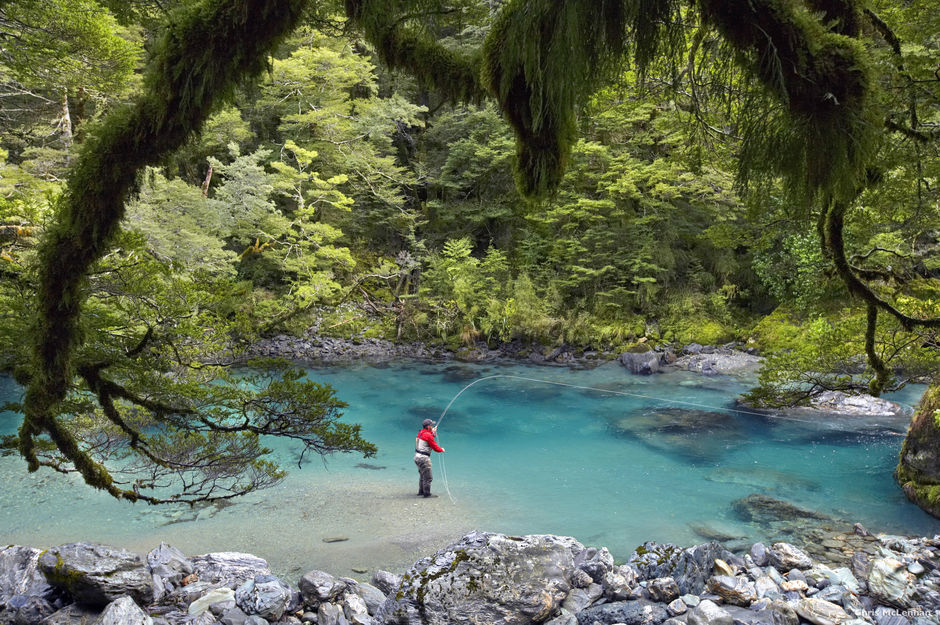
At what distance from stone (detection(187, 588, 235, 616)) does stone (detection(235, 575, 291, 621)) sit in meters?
0.06

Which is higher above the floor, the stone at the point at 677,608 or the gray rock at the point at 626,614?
the stone at the point at 677,608

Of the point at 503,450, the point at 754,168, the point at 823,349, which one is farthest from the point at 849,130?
the point at 503,450

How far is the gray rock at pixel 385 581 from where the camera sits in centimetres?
479

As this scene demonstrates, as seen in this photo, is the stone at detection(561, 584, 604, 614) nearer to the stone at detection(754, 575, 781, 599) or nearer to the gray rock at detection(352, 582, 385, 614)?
the stone at detection(754, 575, 781, 599)

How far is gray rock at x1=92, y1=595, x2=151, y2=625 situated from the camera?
133 inches

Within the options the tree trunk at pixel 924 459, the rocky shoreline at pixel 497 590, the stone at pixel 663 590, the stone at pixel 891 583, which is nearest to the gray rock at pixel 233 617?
the rocky shoreline at pixel 497 590

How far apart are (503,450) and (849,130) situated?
322 inches

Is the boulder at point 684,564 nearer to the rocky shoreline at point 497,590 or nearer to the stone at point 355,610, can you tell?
the rocky shoreline at point 497,590

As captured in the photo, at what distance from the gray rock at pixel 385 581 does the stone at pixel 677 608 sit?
222 centimetres

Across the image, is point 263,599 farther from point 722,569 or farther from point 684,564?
point 722,569

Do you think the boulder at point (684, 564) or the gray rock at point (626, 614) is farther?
the boulder at point (684, 564)

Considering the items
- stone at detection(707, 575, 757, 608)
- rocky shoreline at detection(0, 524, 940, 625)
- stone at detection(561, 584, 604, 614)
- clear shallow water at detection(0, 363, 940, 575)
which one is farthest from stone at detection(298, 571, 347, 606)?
stone at detection(707, 575, 757, 608)

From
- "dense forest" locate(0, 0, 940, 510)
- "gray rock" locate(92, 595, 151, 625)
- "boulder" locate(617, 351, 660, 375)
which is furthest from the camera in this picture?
"boulder" locate(617, 351, 660, 375)

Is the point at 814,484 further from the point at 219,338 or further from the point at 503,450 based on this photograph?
the point at 219,338
